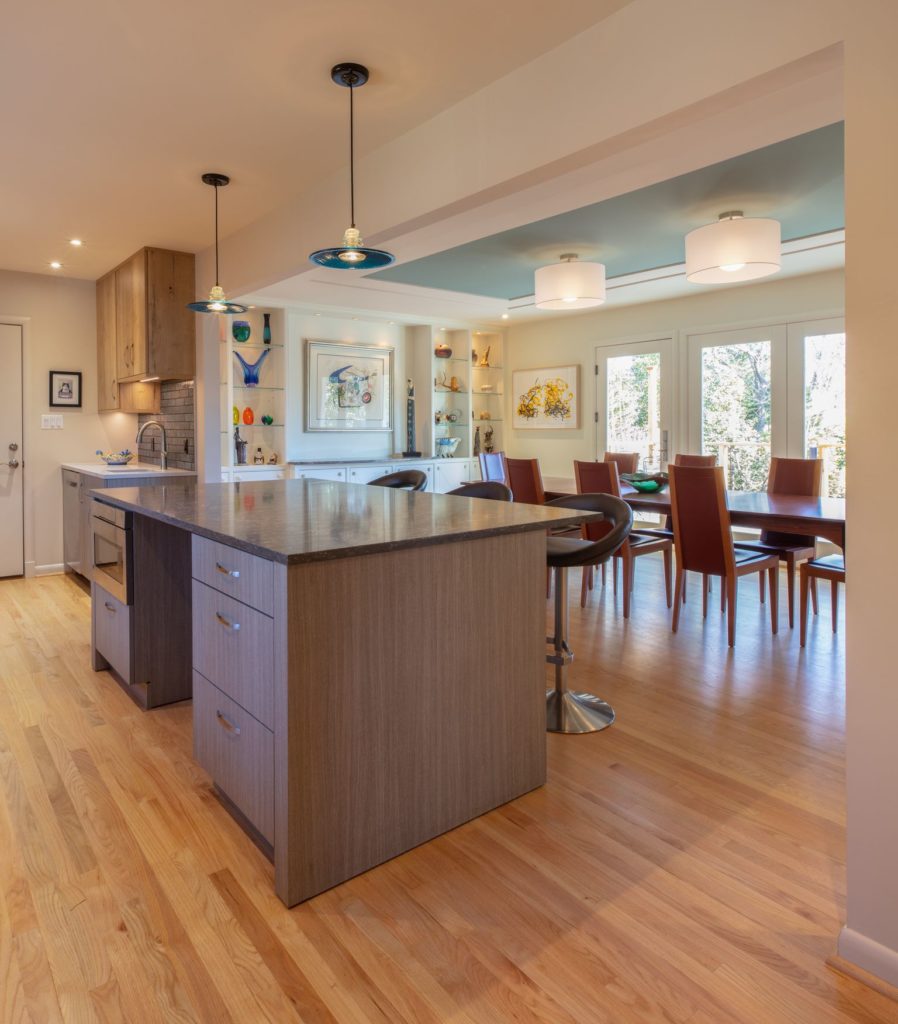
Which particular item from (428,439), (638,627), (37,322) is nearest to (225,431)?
(37,322)

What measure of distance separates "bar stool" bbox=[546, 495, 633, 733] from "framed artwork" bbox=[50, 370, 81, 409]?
471 centimetres

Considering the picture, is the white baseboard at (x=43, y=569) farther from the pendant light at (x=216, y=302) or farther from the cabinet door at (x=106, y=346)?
the pendant light at (x=216, y=302)

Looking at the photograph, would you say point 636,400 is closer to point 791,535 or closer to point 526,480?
point 526,480

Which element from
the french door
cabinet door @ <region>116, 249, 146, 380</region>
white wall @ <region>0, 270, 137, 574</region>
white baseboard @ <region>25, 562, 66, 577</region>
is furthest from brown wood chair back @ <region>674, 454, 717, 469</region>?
white baseboard @ <region>25, 562, 66, 577</region>

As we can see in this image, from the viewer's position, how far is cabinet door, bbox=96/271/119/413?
543 centimetres

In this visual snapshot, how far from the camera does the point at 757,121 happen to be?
2455 millimetres

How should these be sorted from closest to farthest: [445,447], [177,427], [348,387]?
[177,427] → [348,387] → [445,447]

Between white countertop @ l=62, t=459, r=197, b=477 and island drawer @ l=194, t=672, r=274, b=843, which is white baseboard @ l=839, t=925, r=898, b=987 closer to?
island drawer @ l=194, t=672, r=274, b=843

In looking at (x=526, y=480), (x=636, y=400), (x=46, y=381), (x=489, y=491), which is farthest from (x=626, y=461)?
(x=46, y=381)

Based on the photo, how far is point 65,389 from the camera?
18.8 feet

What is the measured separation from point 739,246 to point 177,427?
13.4 feet

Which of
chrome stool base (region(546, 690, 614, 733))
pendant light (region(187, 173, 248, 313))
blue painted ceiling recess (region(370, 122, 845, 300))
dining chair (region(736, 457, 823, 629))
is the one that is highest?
blue painted ceiling recess (region(370, 122, 845, 300))

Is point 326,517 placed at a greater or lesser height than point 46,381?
lesser

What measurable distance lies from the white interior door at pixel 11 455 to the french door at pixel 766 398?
561cm
